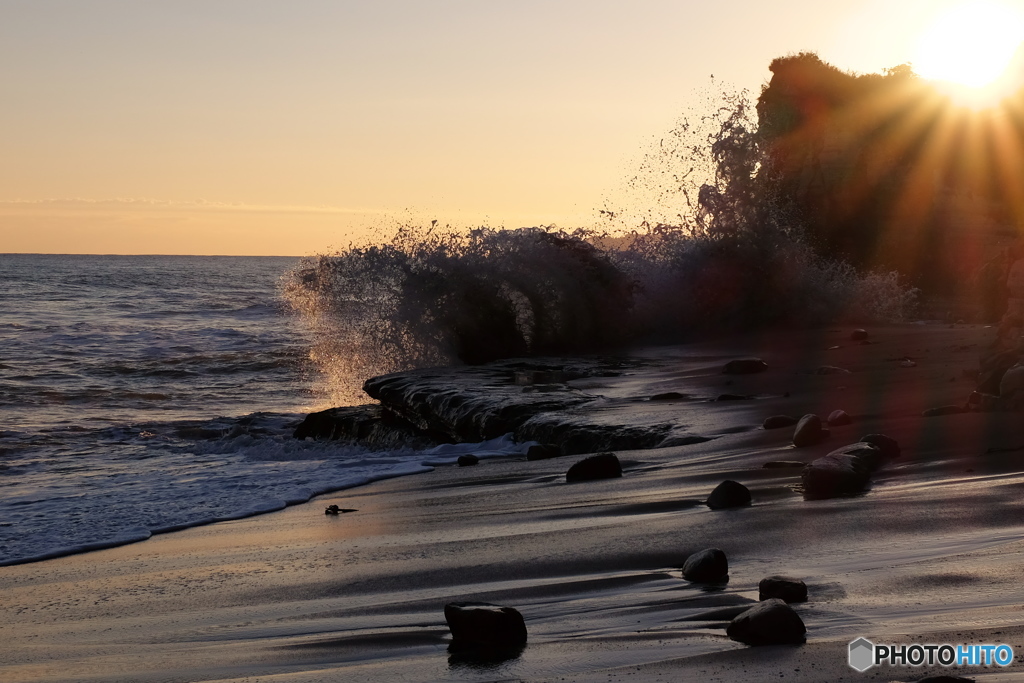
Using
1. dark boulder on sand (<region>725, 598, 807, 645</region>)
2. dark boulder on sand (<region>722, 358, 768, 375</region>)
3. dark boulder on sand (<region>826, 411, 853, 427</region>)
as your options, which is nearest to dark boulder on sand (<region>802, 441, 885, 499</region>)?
dark boulder on sand (<region>826, 411, 853, 427</region>)

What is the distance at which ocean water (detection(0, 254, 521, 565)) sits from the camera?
6.38m

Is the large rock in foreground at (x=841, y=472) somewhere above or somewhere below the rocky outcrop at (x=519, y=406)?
above

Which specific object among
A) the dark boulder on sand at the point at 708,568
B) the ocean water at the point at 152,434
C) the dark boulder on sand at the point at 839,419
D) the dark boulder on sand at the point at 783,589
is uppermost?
the dark boulder on sand at the point at 839,419

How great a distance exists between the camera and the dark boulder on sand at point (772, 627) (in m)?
2.46

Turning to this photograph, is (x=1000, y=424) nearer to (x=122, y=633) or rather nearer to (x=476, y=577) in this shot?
(x=476, y=577)

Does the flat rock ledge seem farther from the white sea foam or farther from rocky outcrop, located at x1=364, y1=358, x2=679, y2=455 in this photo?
the white sea foam

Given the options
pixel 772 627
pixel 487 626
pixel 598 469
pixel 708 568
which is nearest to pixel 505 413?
pixel 598 469

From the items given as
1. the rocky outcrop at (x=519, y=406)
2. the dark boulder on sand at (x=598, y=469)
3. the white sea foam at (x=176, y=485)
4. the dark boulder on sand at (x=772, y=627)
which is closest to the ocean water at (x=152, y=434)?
the white sea foam at (x=176, y=485)

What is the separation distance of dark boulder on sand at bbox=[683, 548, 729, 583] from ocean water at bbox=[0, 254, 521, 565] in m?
3.50

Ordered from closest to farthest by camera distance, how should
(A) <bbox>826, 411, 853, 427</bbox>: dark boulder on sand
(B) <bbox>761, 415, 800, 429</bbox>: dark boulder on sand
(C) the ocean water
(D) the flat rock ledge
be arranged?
(A) <bbox>826, 411, 853, 427</bbox>: dark boulder on sand, (C) the ocean water, (B) <bbox>761, 415, 800, 429</bbox>: dark boulder on sand, (D) the flat rock ledge

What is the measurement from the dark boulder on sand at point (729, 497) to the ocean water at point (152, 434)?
3065 mm

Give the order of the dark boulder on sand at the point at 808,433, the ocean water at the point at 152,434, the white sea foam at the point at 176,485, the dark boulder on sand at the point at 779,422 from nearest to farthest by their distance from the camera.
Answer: the dark boulder on sand at the point at 808,433 → the white sea foam at the point at 176,485 → the ocean water at the point at 152,434 → the dark boulder on sand at the point at 779,422

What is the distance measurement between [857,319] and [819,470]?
37.7 ft

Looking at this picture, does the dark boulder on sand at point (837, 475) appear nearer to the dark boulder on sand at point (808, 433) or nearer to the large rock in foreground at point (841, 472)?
the large rock in foreground at point (841, 472)
